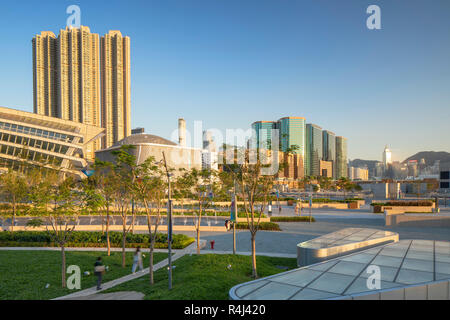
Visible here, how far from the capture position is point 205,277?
41.1 ft

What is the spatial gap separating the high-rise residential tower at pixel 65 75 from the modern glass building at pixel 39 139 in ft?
259

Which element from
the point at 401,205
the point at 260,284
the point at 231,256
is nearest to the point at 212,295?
the point at 260,284

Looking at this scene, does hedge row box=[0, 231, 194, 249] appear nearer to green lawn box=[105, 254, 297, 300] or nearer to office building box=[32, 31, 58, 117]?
green lawn box=[105, 254, 297, 300]

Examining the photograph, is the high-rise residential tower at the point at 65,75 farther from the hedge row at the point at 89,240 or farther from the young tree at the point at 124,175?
the young tree at the point at 124,175

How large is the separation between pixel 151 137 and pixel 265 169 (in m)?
97.7

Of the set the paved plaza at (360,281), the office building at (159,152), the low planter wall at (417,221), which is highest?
the office building at (159,152)

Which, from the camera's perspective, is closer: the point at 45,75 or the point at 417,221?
the point at 417,221

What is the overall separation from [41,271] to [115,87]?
167m

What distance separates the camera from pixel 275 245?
2255 cm

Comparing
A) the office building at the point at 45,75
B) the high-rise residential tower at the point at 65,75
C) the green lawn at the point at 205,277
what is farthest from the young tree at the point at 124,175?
the office building at the point at 45,75

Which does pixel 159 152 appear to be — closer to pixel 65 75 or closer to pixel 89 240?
pixel 89 240

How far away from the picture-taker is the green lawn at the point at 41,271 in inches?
501

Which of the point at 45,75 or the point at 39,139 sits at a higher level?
the point at 45,75

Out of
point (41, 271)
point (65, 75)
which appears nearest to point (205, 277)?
point (41, 271)
